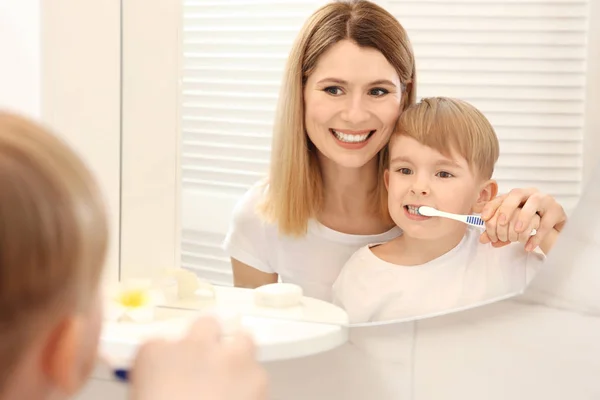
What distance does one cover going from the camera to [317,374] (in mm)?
1005

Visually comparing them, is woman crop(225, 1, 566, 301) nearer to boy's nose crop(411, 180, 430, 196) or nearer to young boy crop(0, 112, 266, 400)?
boy's nose crop(411, 180, 430, 196)

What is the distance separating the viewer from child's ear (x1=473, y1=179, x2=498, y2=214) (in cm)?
88

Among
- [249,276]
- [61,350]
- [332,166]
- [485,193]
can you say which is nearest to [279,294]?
[249,276]

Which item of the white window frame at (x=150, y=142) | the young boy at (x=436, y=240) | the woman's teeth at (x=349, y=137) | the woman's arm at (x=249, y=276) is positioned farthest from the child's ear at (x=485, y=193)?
the white window frame at (x=150, y=142)

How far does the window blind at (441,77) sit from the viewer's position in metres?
0.84

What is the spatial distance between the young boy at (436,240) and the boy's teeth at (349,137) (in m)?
0.03

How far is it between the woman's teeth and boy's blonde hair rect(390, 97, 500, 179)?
6cm

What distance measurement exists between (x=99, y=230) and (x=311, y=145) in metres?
0.41

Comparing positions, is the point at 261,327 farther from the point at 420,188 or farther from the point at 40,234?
the point at 40,234

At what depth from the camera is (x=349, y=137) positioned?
0.93 metres

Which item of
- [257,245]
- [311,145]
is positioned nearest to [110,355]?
[257,245]

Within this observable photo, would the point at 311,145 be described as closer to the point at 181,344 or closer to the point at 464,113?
the point at 464,113

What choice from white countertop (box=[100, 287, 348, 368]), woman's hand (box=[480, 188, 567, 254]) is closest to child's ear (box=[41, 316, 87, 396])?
white countertop (box=[100, 287, 348, 368])

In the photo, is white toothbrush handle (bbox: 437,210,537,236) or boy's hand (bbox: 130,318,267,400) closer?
boy's hand (bbox: 130,318,267,400)
